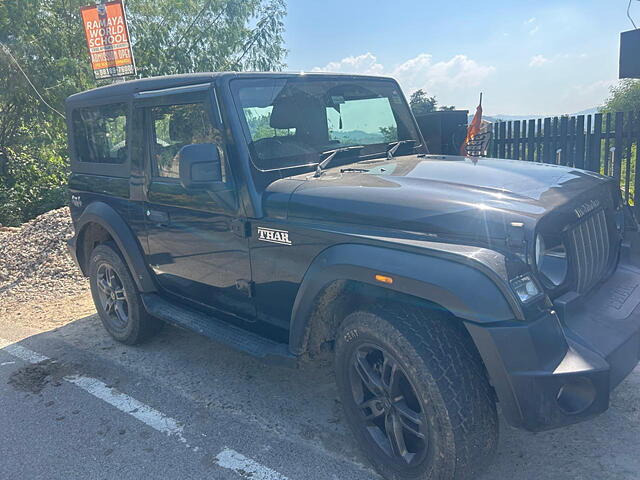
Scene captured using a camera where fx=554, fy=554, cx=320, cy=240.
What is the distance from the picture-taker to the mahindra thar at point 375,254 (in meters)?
2.22

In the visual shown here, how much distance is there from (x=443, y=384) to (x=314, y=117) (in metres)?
1.98

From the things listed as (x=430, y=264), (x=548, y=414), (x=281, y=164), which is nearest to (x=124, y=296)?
(x=281, y=164)

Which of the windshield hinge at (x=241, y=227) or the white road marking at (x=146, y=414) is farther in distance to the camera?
the windshield hinge at (x=241, y=227)

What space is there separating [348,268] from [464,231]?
21.7 inches

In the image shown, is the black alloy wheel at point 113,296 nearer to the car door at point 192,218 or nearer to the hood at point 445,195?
the car door at point 192,218

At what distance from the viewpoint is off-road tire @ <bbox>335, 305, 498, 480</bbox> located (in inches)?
90.8

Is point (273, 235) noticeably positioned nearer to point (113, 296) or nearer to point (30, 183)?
point (113, 296)

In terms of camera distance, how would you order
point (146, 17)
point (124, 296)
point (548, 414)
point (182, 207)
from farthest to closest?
point (146, 17), point (124, 296), point (182, 207), point (548, 414)

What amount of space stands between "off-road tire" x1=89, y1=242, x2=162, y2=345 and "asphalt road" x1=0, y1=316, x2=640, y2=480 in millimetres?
152

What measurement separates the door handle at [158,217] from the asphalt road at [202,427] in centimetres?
111

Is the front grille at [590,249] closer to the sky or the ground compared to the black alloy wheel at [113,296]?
closer to the sky

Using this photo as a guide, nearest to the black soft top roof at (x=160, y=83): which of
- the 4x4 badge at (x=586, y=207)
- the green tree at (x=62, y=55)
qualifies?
the 4x4 badge at (x=586, y=207)

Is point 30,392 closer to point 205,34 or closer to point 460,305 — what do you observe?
point 460,305

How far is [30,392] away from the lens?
3887 mm
